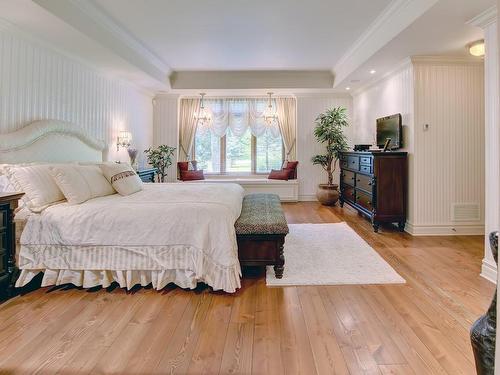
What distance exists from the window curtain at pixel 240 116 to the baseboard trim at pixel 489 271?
215 inches

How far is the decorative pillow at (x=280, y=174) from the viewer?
7191mm

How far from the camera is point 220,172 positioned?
25.4 ft

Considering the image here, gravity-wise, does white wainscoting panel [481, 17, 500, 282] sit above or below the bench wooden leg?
above

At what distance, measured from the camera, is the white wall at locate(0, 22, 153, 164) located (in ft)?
9.77

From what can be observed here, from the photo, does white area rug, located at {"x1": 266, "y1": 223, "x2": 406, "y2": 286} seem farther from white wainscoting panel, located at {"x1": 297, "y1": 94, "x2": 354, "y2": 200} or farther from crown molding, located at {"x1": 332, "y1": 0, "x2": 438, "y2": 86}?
white wainscoting panel, located at {"x1": 297, "y1": 94, "x2": 354, "y2": 200}

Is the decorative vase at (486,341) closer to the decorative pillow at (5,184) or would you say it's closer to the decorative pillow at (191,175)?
the decorative pillow at (5,184)

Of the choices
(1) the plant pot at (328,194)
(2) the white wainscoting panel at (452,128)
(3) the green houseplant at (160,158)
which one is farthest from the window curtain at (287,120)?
(2) the white wainscoting panel at (452,128)

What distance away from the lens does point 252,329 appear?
6.47 feet

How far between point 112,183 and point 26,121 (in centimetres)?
111

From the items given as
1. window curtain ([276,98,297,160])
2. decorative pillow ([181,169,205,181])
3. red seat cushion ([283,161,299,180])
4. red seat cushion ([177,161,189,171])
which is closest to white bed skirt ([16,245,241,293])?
decorative pillow ([181,169,205,181])

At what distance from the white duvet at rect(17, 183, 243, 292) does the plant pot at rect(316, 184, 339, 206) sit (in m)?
4.54

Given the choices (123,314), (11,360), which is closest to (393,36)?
(123,314)

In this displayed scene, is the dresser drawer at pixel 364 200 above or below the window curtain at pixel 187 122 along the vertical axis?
below

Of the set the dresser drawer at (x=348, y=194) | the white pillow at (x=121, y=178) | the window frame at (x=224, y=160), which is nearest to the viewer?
the white pillow at (x=121, y=178)
